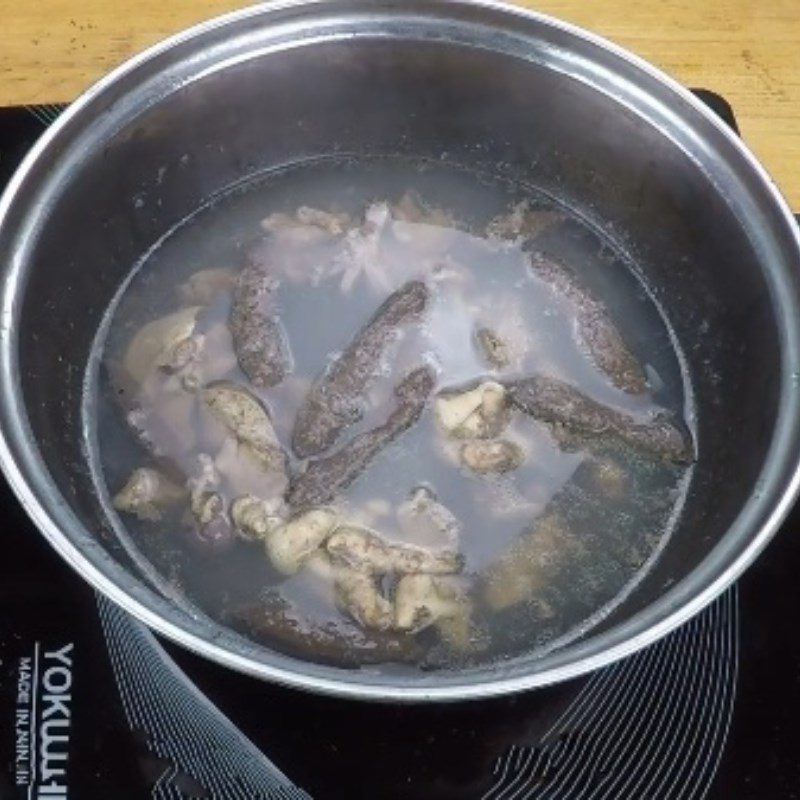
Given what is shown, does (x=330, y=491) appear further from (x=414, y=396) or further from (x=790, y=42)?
(x=790, y=42)

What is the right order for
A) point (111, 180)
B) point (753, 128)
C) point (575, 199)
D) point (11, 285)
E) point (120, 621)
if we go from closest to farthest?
point (11, 285)
point (120, 621)
point (111, 180)
point (575, 199)
point (753, 128)

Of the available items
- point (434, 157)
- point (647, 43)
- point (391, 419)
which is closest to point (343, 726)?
point (391, 419)

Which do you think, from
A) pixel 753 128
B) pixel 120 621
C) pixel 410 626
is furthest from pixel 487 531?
pixel 753 128

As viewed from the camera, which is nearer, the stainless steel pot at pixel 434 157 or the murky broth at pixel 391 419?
the stainless steel pot at pixel 434 157

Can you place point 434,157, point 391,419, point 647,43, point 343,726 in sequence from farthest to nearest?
1. point 647,43
2. point 434,157
3. point 391,419
4. point 343,726

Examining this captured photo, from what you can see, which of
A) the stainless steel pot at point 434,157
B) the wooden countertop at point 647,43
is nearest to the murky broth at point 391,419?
the stainless steel pot at point 434,157

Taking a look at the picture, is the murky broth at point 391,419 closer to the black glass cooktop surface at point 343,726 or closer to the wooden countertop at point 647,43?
the black glass cooktop surface at point 343,726

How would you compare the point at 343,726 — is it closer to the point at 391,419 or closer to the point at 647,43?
the point at 391,419
